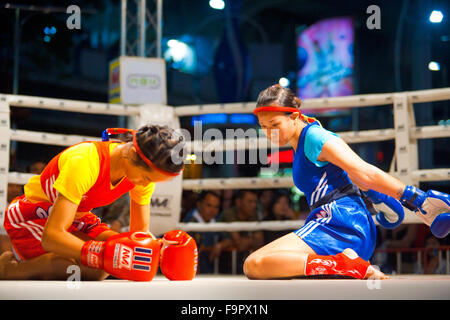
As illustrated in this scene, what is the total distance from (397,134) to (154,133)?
2128 millimetres

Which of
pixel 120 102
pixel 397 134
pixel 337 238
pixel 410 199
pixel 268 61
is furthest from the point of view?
pixel 268 61

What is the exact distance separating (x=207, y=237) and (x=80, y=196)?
9.63 feet

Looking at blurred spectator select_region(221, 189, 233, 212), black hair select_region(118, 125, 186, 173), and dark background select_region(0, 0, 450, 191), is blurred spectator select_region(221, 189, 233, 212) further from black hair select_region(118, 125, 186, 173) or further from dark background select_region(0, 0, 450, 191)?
dark background select_region(0, 0, 450, 191)

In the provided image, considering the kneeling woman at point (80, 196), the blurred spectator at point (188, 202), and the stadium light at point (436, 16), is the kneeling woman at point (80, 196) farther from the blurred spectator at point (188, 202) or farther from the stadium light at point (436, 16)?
the stadium light at point (436, 16)

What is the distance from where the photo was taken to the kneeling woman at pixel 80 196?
5.77ft

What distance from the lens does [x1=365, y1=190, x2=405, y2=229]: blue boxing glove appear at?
7.36 feet

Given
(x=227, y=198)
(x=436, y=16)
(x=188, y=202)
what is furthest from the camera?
(x=436, y=16)

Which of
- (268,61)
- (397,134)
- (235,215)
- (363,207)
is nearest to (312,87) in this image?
(268,61)

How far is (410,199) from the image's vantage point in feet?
6.35

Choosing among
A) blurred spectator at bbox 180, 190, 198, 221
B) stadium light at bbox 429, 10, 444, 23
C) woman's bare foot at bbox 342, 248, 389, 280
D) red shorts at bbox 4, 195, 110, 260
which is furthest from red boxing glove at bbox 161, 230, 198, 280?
stadium light at bbox 429, 10, 444, 23

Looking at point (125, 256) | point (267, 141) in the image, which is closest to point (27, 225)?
point (125, 256)

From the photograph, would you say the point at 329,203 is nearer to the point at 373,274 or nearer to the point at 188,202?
the point at 373,274

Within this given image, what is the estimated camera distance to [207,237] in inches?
184

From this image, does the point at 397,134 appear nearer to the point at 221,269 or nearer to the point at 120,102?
the point at 221,269
